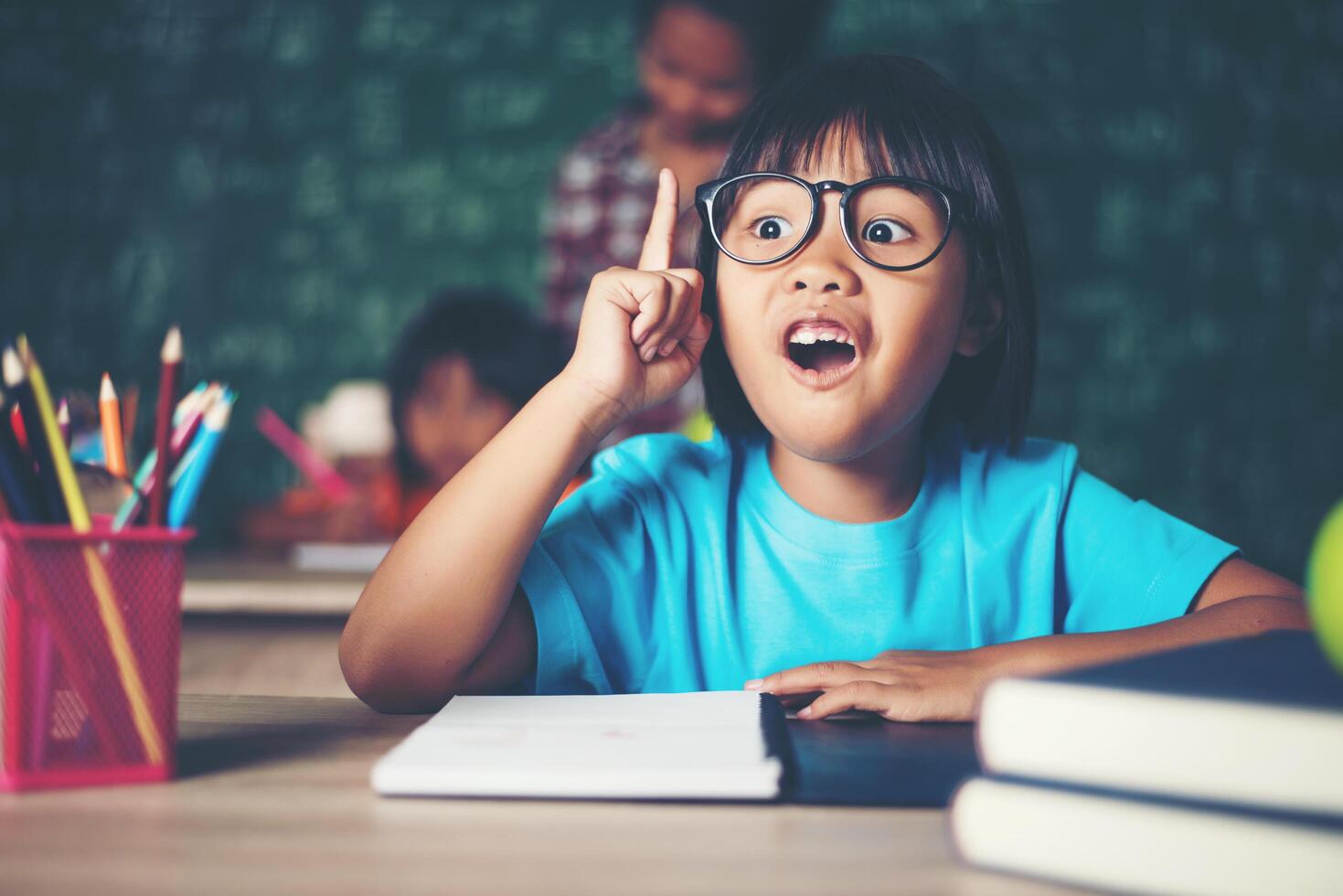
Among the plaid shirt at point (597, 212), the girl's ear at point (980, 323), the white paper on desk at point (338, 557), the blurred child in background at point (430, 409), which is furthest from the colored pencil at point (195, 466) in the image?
the plaid shirt at point (597, 212)

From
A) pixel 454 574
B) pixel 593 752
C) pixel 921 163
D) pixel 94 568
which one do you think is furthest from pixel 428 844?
pixel 921 163

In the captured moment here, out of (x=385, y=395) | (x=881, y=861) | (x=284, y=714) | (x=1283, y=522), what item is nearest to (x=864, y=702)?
(x=881, y=861)

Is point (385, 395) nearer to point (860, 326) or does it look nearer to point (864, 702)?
point (860, 326)

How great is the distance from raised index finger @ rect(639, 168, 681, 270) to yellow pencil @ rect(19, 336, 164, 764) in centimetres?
56

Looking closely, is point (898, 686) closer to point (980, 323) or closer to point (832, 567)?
point (832, 567)

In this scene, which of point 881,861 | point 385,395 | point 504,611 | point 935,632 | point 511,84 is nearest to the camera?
point 881,861

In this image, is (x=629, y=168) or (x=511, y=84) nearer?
(x=629, y=168)

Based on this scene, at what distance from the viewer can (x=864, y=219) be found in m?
0.97

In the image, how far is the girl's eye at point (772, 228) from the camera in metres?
1.00

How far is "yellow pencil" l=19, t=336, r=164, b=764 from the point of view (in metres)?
0.56

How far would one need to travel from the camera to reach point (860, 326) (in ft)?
3.14

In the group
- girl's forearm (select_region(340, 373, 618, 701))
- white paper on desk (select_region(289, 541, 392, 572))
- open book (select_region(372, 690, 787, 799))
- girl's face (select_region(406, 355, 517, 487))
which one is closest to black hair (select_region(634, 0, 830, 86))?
girl's face (select_region(406, 355, 517, 487))

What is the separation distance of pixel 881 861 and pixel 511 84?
10.6 feet

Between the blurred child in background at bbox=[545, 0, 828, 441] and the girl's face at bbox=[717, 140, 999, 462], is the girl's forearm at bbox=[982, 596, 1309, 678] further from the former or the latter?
the blurred child in background at bbox=[545, 0, 828, 441]
